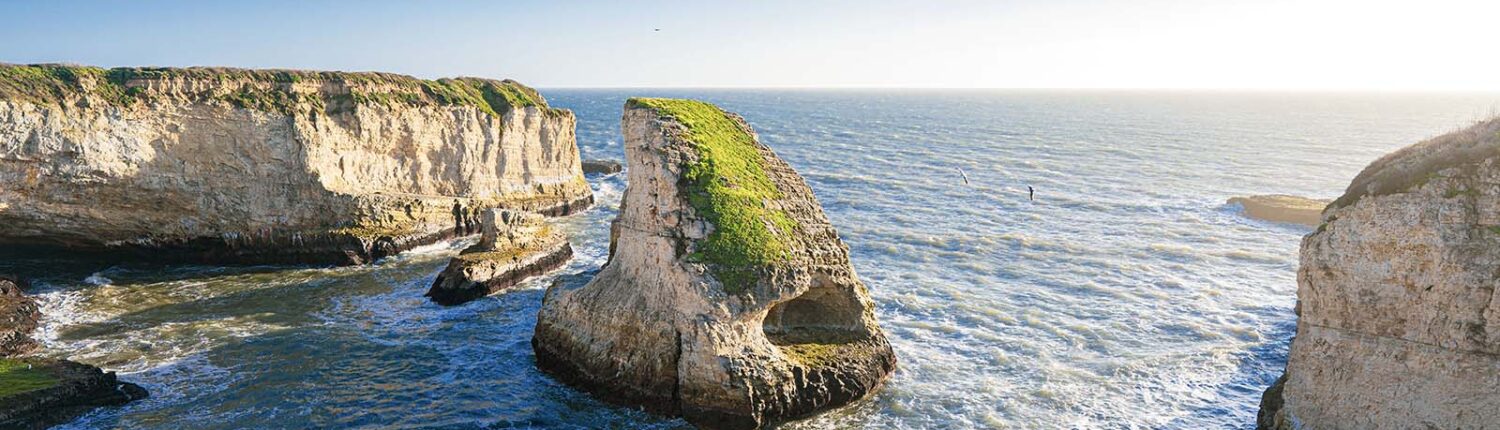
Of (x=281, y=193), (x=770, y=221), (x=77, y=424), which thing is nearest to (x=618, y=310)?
(x=770, y=221)

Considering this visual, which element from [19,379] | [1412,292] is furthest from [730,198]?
[19,379]

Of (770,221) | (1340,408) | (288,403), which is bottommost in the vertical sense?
(288,403)

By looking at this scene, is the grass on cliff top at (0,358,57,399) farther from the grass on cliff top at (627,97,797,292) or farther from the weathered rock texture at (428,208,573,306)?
the grass on cliff top at (627,97,797,292)

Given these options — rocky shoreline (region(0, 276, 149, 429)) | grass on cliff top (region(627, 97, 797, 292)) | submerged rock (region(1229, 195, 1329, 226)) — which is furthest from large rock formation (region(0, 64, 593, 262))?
submerged rock (region(1229, 195, 1329, 226))

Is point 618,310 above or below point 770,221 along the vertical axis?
below

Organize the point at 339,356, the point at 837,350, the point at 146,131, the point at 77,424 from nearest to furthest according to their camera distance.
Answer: the point at 77,424 < the point at 837,350 < the point at 339,356 < the point at 146,131

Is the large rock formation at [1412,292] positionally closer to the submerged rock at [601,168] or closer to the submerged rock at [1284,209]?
the submerged rock at [1284,209]

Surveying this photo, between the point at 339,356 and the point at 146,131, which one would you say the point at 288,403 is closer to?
the point at 339,356
